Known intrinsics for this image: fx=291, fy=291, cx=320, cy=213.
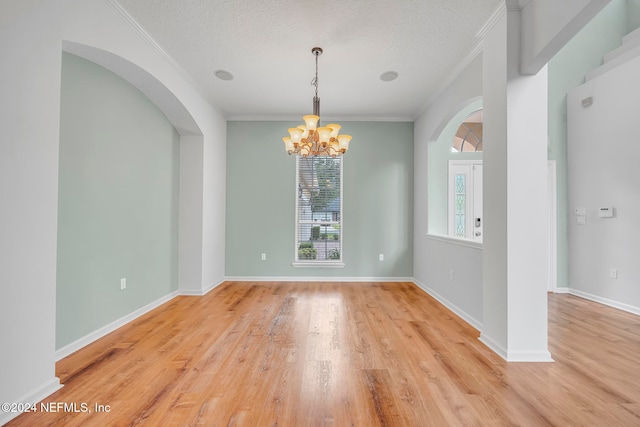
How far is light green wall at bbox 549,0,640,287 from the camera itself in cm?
444

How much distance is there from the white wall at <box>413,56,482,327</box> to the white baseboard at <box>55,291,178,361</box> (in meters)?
3.60

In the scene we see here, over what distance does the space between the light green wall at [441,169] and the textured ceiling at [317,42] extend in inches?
26.8

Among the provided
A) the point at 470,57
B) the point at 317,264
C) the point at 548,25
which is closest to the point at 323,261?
the point at 317,264

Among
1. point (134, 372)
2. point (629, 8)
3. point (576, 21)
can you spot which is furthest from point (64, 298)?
point (629, 8)

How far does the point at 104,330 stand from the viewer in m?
2.72

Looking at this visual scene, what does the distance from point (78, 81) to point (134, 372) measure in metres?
2.40

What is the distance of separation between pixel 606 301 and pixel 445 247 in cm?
224

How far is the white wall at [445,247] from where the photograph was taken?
3045 mm

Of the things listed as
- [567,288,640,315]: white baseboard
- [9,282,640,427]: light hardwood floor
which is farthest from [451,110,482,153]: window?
[9,282,640,427]: light hardwood floor

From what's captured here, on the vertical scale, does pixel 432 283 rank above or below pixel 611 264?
below

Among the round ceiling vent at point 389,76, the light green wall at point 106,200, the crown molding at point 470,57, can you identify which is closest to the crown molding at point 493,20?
the crown molding at point 470,57

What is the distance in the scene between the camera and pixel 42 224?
1763 millimetres

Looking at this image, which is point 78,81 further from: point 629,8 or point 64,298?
point 629,8

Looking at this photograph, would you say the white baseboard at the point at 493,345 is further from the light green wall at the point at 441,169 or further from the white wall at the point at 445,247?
the light green wall at the point at 441,169
